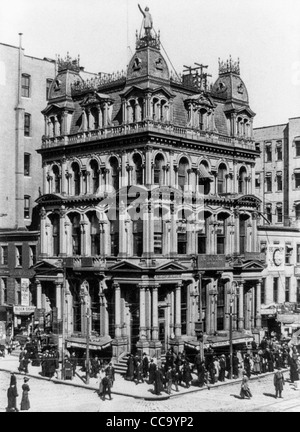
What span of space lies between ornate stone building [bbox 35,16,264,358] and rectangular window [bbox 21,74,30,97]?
9.26 metres

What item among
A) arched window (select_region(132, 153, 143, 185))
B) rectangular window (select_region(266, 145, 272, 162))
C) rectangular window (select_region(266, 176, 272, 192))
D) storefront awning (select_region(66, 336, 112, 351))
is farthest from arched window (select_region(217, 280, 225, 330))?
rectangular window (select_region(266, 145, 272, 162))

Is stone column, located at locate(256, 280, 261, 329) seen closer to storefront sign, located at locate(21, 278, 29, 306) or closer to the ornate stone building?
the ornate stone building

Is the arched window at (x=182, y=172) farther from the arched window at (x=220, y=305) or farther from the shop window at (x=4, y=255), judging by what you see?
the shop window at (x=4, y=255)

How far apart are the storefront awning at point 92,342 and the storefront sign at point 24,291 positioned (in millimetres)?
7328

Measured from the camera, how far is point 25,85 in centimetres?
6016

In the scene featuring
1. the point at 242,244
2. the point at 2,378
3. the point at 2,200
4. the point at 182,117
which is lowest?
the point at 2,378

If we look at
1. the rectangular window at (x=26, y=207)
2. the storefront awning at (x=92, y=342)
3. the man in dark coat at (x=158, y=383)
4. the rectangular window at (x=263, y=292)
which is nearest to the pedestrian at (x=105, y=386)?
the man in dark coat at (x=158, y=383)

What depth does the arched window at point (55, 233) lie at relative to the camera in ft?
167

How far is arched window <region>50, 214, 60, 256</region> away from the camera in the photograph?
5097 cm

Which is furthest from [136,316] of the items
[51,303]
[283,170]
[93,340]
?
[283,170]

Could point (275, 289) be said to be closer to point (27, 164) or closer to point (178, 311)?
point (178, 311)
